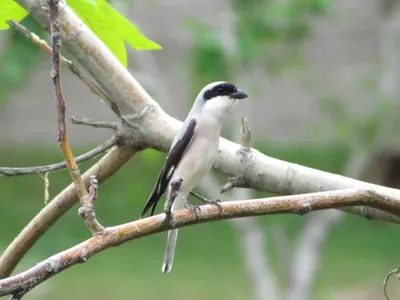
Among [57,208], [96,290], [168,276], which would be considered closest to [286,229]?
[168,276]


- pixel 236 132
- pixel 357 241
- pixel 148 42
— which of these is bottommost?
pixel 357 241


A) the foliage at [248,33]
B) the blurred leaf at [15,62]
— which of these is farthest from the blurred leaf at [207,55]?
the blurred leaf at [15,62]

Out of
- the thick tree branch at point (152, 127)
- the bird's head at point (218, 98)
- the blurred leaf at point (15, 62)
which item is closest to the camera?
the thick tree branch at point (152, 127)

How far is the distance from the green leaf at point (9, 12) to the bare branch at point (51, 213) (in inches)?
10.0

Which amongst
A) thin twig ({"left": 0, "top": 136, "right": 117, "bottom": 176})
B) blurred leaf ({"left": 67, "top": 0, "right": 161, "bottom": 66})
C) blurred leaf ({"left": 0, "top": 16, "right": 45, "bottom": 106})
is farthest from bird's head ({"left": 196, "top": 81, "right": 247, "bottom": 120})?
blurred leaf ({"left": 0, "top": 16, "right": 45, "bottom": 106})

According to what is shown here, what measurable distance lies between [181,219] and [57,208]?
1.34ft

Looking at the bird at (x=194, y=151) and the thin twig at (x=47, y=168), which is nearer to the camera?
the thin twig at (x=47, y=168)

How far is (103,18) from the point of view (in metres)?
1.05

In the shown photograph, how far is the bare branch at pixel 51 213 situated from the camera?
1161 mm

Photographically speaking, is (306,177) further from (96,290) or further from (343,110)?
(96,290)

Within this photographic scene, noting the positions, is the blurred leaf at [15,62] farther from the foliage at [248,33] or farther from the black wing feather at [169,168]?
the black wing feather at [169,168]

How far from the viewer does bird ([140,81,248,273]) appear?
1.32 meters

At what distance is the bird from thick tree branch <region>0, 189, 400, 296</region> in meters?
0.36

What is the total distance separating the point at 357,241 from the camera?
5883 millimetres
